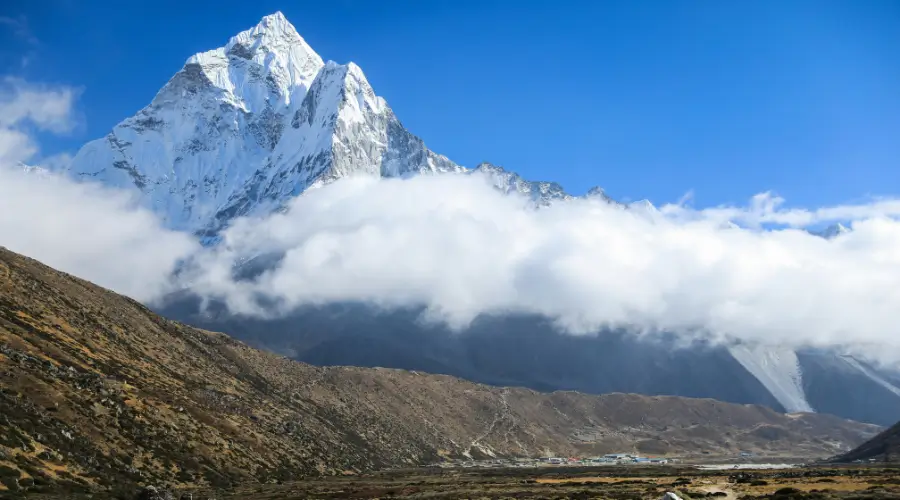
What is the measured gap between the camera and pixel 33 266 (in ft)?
519

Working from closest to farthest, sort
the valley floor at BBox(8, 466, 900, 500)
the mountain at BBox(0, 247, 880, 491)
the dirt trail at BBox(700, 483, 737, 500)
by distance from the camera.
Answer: the valley floor at BBox(8, 466, 900, 500), the mountain at BBox(0, 247, 880, 491), the dirt trail at BBox(700, 483, 737, 500)

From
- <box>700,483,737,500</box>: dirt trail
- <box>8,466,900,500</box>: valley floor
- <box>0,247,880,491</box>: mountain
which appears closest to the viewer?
<box>8,466,900,500</box>: valley floor

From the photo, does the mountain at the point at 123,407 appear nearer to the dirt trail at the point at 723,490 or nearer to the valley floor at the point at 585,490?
the valley floor at the point at 585,490

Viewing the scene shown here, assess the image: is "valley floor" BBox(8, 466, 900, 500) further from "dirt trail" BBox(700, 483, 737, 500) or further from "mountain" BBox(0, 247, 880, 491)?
"mountain" BBox(0, 247, 880, 491)

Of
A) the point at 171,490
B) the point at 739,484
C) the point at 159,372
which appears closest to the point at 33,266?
the point at 159,372

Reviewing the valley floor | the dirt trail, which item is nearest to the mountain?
the valley floor

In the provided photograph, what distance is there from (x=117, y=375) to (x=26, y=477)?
51932 mm

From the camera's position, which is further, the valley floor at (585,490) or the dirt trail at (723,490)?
the dirt trail at (723,490)

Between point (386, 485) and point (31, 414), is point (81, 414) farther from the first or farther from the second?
point (386, 485)

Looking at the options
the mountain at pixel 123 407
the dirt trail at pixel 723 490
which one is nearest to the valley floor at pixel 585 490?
the dirt trail at pixel 723 490

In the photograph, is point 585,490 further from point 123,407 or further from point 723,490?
point 123,407

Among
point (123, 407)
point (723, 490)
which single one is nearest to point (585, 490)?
point (723, 490)

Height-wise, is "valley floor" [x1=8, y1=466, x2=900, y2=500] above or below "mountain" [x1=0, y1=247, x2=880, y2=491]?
below

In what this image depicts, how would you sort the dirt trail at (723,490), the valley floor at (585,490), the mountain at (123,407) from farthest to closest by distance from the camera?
the dirt trail at (723,490) < the mountain at (123,407) < the valley floor at (585,490)
